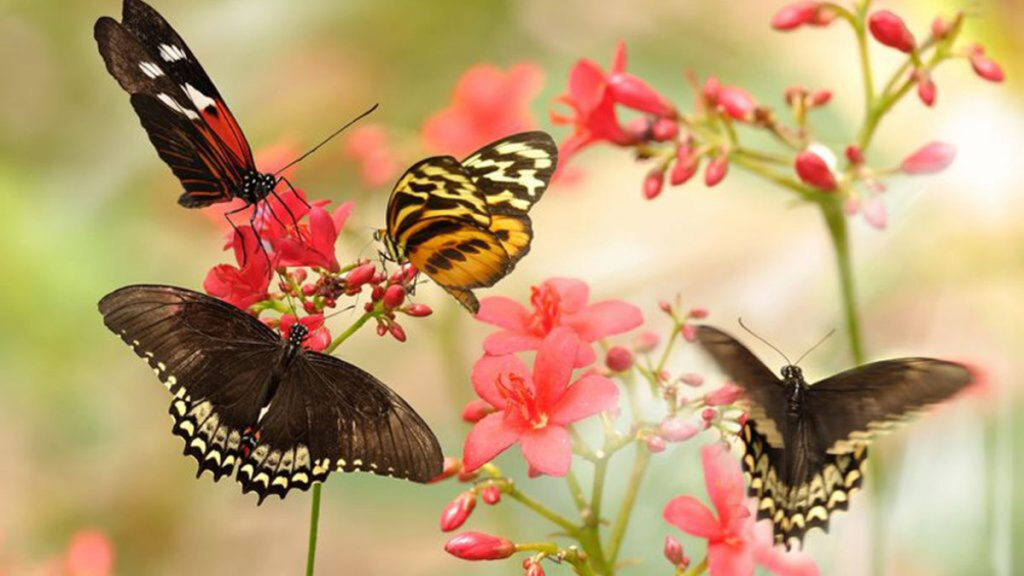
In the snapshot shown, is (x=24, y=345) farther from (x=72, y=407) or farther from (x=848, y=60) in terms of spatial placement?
(x=848, y=60)

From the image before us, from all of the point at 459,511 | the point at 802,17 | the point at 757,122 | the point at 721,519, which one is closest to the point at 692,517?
the point at 721,519

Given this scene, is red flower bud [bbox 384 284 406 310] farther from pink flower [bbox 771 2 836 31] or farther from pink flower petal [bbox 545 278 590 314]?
pink flower [bbox 771 2 836 31]

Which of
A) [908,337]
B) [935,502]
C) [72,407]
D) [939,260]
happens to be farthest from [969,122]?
[72,407]

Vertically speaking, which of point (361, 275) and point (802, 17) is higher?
point (802, 17)

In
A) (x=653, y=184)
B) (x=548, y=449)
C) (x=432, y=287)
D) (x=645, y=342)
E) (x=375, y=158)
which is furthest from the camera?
(x=432, y=287)

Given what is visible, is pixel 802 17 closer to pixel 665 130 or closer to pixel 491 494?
pixel 665 130

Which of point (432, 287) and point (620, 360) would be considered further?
point (432, 287)
